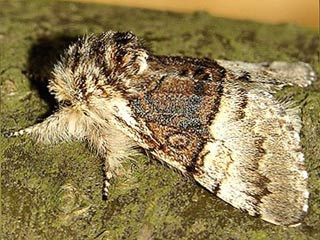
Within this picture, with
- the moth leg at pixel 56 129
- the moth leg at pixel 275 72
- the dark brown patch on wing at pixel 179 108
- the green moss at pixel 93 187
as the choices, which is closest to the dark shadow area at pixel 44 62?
the green moss at pixel 93 187

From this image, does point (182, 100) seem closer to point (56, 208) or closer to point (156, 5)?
point (56, 208)

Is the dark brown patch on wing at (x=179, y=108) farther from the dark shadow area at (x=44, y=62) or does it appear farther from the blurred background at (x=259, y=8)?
the blurred background at (x=259, y=8)

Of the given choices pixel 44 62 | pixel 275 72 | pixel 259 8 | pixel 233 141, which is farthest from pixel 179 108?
pixel 259 8

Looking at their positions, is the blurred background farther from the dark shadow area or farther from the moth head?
the moth head

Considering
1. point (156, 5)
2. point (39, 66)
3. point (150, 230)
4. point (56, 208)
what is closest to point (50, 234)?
point (56, 208)

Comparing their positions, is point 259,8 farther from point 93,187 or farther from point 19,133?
point 93,187

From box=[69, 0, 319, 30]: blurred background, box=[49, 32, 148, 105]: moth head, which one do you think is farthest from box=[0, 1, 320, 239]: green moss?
box=[69, 0, 319, 30]: blurred background
